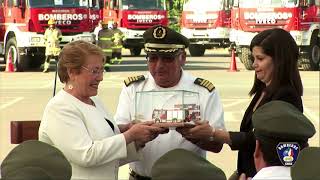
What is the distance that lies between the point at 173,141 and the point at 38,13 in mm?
22083

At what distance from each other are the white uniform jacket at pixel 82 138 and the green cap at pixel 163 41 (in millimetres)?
541

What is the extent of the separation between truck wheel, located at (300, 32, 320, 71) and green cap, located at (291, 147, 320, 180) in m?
24.6

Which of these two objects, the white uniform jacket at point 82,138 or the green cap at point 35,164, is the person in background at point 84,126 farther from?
the green cap at point 35,164

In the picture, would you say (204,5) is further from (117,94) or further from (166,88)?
(166,88)

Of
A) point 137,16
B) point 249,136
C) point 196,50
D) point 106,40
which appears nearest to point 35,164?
point 249,136

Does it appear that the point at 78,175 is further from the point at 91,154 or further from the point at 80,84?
the point at 80,84

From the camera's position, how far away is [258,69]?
4391 millimetres

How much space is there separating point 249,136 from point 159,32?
75 centimetres

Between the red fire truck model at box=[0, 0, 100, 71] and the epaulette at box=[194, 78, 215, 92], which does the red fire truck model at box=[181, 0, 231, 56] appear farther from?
the epaulette at box=[194, 78, 215, 92]

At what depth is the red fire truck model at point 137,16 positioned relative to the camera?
32.7 m

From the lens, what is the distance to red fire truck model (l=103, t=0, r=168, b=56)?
32688mm

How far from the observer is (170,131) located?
4.55 meters

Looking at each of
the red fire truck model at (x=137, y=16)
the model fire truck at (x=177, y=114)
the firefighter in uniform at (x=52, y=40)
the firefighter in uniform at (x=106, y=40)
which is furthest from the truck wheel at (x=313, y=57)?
the model fire truck at (x=177, y=114)

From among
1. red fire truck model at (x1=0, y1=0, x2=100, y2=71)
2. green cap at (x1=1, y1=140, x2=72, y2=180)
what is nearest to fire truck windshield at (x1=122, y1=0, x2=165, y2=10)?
red fire truck model at (x1=0, y1=0, x2=100, y2=71)
